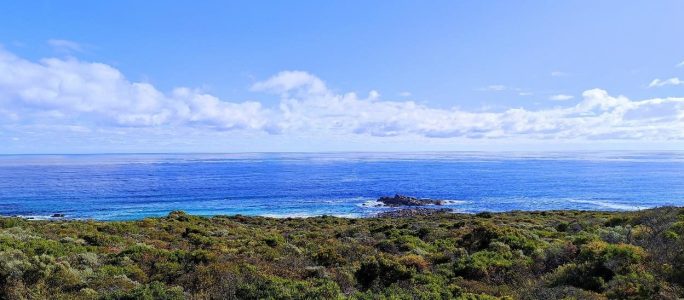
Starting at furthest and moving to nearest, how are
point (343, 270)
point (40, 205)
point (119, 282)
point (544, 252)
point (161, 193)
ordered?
point (161, 193) → point (40, 205) → point (544, 252) → point (343, 270) → point (119, 282)

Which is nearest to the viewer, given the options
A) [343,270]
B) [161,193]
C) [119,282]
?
[119,282]

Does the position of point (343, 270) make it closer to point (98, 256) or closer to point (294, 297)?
point (294, 297)

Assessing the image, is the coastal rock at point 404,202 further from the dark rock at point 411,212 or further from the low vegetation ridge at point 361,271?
the low vegetation ridge at point 361,271

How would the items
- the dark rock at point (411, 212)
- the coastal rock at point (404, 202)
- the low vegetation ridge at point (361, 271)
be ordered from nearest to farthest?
the low vegetation ridge at point (361, 271) < the dark rock at point (411, 212) < the coastal rock at point (404, 202)

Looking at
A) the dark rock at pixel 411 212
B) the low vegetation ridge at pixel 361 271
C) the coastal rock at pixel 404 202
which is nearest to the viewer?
the low vegetation ridge at pixel 361 271

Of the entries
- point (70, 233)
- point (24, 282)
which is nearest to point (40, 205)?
point (70, 233)

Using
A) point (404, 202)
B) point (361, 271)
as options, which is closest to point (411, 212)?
point (404, 202)

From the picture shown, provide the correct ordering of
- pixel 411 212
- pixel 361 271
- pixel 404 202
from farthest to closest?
pixel 404 202 → pixel 411 212 → pixel 361 271

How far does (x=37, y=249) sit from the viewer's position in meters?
12.5

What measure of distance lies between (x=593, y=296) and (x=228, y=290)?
7.47m

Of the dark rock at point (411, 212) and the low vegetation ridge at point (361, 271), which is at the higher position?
the low vegetation ridge at point (361, 271)

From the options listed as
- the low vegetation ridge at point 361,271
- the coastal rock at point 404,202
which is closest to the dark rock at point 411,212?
the coastal rock at point 404,202

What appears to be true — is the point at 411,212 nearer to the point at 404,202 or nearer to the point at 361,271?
the point at 404,202

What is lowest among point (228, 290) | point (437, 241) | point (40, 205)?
point (40, 205)
